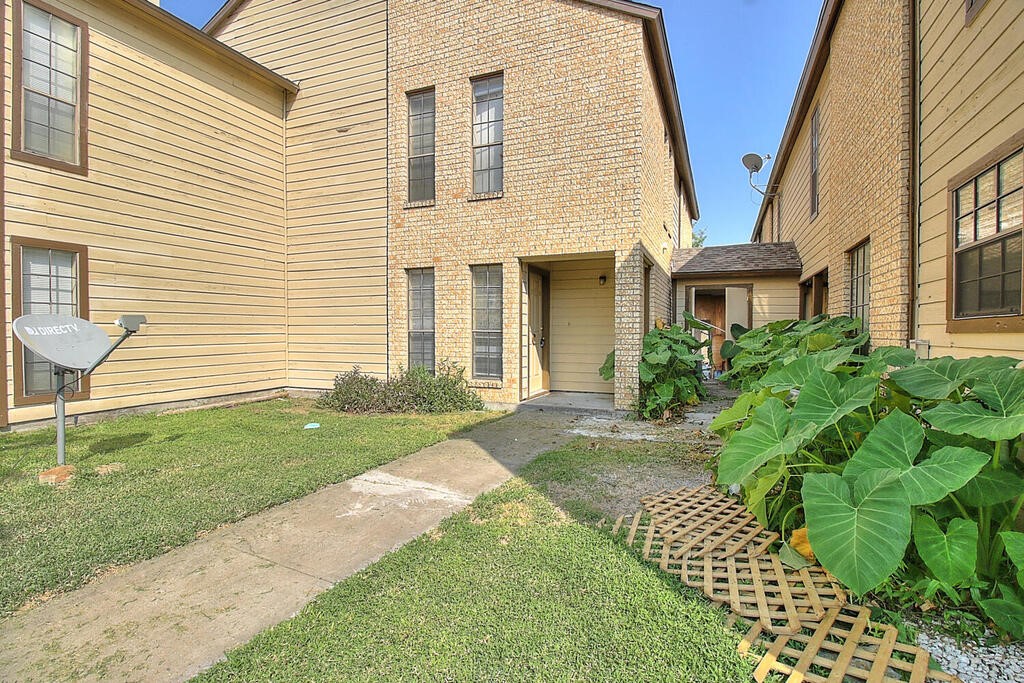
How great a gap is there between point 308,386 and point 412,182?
4.40m

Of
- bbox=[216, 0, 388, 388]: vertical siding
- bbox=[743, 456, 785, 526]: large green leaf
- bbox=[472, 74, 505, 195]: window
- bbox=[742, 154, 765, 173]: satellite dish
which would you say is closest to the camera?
bbox=[743, 456, 785, 526]: large green leaf

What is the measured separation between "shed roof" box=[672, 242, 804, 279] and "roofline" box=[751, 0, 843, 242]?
7.62 feet

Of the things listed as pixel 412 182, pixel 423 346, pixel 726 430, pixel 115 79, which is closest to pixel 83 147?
pixel 115 79

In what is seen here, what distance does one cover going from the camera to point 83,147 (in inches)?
259

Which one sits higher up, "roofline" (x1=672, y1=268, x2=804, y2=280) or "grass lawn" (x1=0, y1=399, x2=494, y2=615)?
"roofline" (x1=672, y1=268, x2=804, y2=280)

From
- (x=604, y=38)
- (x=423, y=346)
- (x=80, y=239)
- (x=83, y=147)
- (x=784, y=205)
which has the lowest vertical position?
(x=423, y=346)

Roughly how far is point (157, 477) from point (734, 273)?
10932 millimetres

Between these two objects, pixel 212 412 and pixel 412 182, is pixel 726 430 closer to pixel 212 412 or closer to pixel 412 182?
pixel 412 182

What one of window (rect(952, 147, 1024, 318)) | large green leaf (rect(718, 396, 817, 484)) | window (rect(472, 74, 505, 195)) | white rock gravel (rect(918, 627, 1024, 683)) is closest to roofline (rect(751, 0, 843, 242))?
window (rect(952, 147, 1024, 318))

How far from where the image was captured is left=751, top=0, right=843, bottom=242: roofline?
736cm

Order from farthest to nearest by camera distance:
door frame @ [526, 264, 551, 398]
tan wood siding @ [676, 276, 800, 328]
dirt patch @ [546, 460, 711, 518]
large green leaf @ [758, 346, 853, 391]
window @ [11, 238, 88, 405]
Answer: tan wood siding @ [676, 276, 800, 328], door frame @ [526, 264, 551, 398], window @ [11, 238, 88, 405], dirt patch @ [546, 460, 711, 518], large green leaf @ [758, 346, 853, 391]

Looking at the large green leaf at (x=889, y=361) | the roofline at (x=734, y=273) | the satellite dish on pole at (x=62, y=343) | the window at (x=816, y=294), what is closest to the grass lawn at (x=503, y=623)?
the large green leaf at (x=889, y=361)

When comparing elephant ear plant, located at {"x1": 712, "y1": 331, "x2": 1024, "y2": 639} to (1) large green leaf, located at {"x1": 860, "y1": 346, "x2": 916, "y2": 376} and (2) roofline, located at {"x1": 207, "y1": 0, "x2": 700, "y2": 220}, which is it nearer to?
(1) large green leaf, located at {"x1": 860, "y1": 346, "x2": 916, "y2": 376}

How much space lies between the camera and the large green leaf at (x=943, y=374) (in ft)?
8.63
